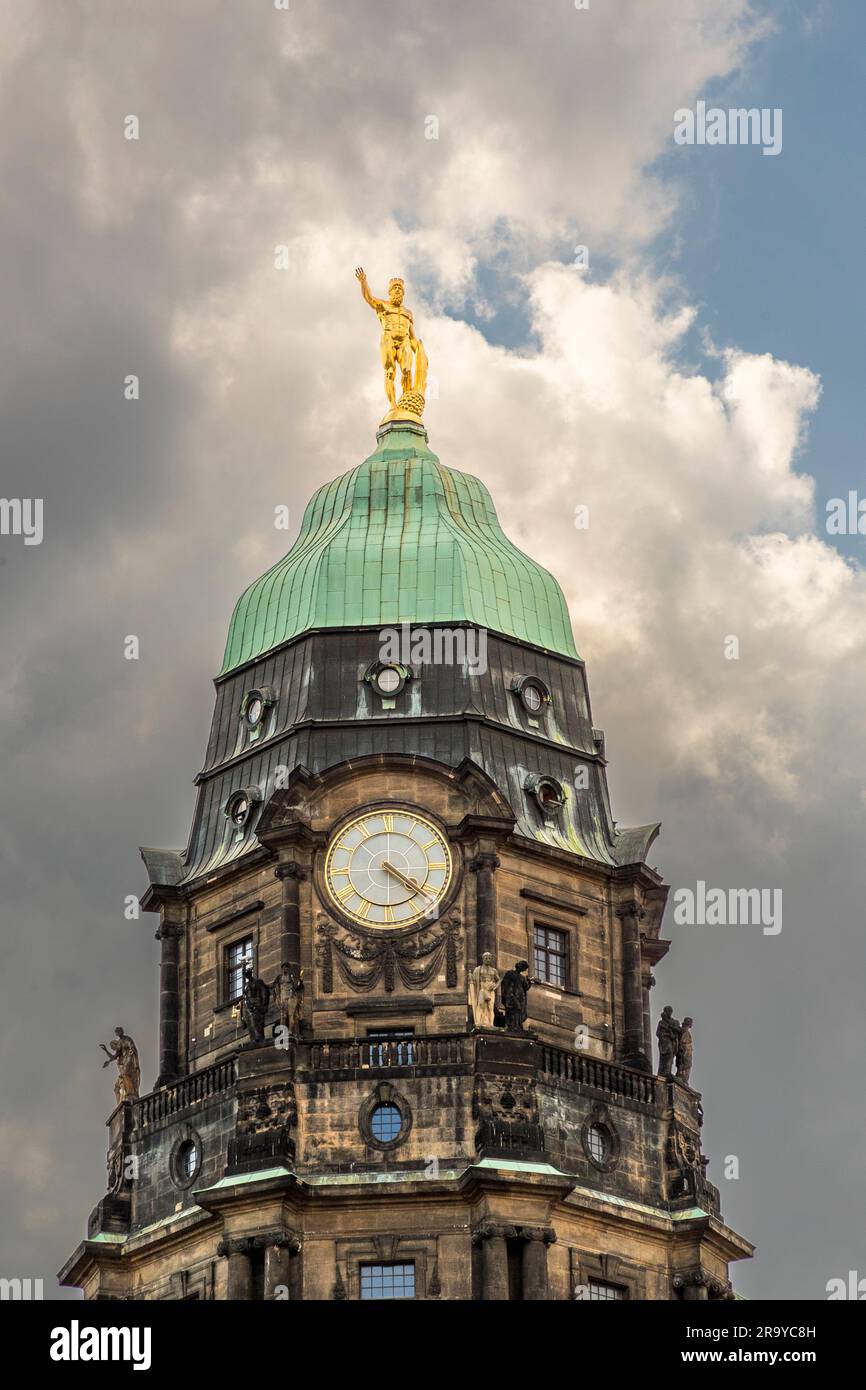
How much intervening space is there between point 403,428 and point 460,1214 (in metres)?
27.4

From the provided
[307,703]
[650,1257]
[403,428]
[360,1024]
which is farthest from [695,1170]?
[403,428]

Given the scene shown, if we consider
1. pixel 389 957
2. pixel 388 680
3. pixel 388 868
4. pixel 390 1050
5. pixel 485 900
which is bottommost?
pixel 390 1050

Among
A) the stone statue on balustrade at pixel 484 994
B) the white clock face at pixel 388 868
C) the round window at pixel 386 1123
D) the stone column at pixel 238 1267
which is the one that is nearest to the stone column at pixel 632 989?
the stone statue on balustrade at pixel 484 994

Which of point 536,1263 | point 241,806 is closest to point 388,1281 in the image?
point 536,1263

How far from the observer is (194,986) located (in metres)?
95.4

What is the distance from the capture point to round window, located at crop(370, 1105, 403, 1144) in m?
88.4

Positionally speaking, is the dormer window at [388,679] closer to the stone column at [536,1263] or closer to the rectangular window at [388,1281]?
the stone column at [536,1263]

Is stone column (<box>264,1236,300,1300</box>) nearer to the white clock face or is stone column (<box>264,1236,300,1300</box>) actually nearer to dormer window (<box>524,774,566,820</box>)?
the white clock face

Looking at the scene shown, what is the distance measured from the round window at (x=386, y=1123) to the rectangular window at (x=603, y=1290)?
6.43 meters

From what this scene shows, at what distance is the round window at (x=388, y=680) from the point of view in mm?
95812

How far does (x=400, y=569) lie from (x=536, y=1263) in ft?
72.9

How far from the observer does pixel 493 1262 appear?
85875 mm

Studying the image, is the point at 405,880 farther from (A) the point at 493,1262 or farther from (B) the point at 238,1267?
(B) the point at 238,1267
